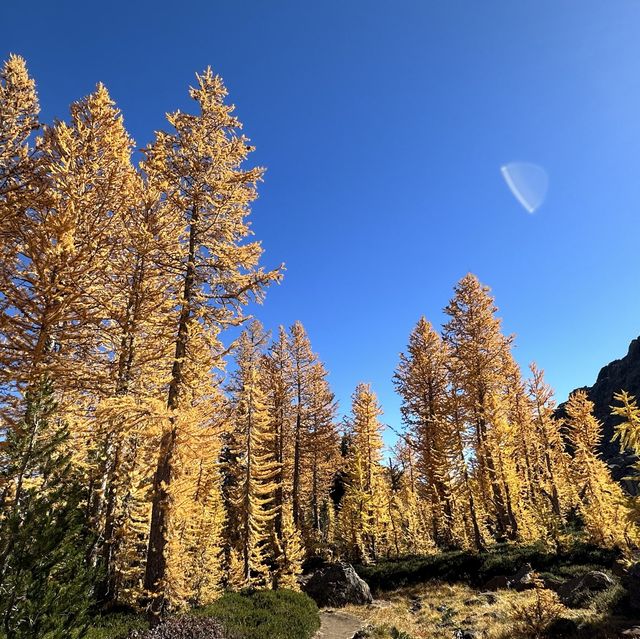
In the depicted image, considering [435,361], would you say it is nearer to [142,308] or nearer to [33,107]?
[142,308]

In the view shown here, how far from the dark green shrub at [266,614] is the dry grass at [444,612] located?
92.2 inches

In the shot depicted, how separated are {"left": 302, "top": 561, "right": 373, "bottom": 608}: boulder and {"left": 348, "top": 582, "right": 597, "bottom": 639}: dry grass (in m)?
0.75

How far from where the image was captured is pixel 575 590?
1219 centimetres

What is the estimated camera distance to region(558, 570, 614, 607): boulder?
11.7 meters

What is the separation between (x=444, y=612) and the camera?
14211mm

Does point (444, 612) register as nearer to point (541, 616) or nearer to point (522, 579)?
point (522, 579)

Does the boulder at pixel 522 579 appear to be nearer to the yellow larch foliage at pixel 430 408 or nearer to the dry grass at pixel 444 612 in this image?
the dry grass at pixel 444 612

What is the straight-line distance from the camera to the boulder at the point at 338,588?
59.7ft

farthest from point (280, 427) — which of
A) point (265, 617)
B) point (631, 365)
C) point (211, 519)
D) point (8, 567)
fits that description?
point (631, 365)

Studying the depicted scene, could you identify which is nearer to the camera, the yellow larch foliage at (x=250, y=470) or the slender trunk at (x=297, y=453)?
the yellow larch foliage at (x=250, y=470)

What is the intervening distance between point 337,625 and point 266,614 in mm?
4488

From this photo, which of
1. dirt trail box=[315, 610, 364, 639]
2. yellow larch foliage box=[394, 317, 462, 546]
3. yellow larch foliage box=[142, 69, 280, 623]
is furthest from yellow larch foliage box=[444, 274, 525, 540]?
yellow larch foliage box=[142, 69, 280, 623]

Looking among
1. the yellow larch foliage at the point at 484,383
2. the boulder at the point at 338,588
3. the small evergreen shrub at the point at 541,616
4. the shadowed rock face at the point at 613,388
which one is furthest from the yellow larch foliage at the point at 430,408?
the shadowed rock face at the point at 613,388

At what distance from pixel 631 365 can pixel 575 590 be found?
7020 cm
